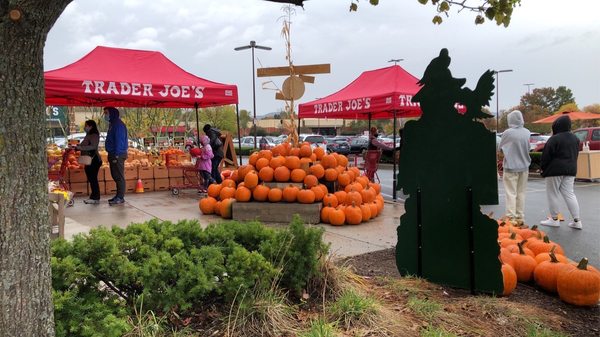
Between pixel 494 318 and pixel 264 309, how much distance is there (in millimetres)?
1740

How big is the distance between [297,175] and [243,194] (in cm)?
97

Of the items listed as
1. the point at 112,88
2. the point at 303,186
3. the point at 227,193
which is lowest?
the point at 227,193

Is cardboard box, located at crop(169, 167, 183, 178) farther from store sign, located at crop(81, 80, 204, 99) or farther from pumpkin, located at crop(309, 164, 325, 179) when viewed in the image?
pumpkin, located at crop(309, 164, 325, 179)

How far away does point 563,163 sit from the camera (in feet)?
24.4

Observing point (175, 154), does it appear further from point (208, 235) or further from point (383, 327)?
point (383, 327)

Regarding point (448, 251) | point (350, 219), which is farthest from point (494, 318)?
point (350, 219)

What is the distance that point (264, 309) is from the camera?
3.01m

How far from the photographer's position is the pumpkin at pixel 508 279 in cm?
391

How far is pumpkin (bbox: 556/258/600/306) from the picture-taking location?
3768mm

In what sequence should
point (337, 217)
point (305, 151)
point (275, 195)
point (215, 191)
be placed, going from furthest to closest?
1. point (215, 191)
2. point (305, 151)
3. point (275, 195)
4. point (337, 217)

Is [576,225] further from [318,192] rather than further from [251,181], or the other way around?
[251,181]

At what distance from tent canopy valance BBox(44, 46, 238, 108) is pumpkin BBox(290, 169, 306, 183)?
3.88 meters

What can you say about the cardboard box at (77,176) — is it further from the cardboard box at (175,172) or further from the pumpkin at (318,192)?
the pumpkin at (318,192)

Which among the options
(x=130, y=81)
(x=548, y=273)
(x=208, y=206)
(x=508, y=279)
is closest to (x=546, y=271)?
(x=548, y=273)
